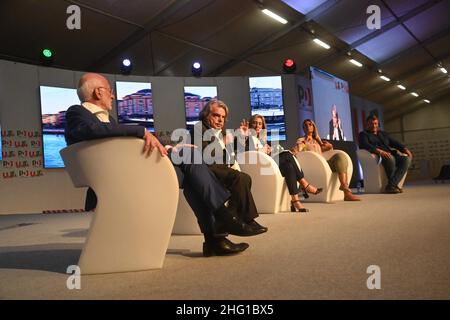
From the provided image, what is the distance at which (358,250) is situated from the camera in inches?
80.5

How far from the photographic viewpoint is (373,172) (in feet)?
20.5

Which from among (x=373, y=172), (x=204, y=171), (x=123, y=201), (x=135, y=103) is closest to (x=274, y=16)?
(x=135, y=103)

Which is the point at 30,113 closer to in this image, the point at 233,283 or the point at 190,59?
the point at 190,59

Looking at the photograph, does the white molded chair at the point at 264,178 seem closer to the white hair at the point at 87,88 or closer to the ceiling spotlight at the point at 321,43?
the white hair at the point at 87,88

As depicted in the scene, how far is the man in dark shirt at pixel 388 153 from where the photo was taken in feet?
19.6

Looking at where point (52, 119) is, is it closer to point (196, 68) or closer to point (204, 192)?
point (196, 68)

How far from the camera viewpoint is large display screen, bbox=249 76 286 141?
844cm

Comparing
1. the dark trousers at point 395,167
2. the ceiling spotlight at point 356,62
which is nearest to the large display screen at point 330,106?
the ceiling spotlight at point 356,62

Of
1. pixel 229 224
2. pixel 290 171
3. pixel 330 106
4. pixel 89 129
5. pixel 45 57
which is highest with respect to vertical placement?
pixel 45 57

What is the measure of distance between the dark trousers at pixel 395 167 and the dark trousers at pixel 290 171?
2.23m

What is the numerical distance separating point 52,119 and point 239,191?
5.34 metres
